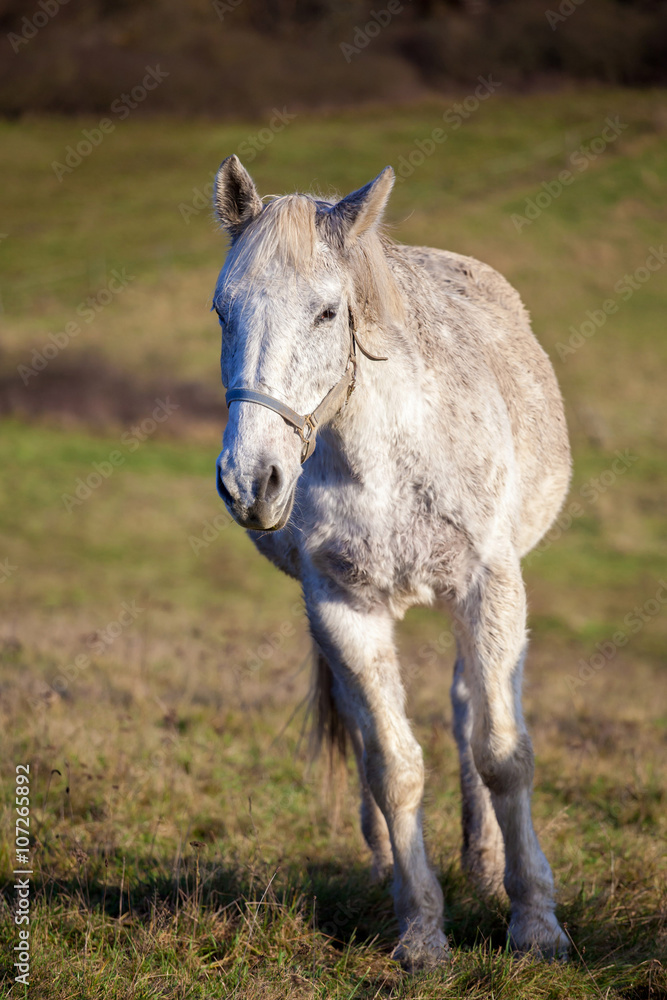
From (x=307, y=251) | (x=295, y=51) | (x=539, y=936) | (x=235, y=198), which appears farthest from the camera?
(x=295, y=51)

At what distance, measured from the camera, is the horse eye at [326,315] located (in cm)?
281

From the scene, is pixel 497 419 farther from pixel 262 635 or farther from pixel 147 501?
pixel 147 501

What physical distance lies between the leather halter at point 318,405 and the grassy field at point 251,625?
0.88 m

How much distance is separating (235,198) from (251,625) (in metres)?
9.33

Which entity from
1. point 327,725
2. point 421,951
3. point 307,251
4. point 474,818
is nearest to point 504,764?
point 421,951

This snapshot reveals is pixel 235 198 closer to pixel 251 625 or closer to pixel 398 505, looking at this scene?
pixel 398 505

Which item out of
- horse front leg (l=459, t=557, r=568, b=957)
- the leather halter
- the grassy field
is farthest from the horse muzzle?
the grassy field

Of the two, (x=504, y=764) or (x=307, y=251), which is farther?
(x=504, y=764)

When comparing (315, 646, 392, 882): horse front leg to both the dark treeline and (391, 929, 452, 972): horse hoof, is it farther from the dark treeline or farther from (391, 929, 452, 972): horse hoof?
the dark treeline

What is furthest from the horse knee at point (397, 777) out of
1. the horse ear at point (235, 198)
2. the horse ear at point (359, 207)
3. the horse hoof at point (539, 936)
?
the horse ear at point (235, 198)

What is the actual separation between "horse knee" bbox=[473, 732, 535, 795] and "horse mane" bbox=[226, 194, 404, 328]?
1756 mm

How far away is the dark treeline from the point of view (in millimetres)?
38531

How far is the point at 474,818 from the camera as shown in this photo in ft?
14.2

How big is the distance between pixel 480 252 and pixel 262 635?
22.7 meters
